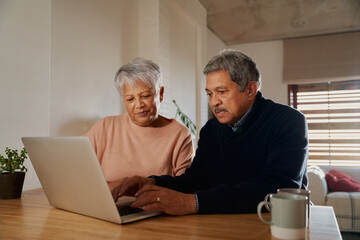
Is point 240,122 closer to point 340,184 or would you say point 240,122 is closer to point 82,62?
point 82,62

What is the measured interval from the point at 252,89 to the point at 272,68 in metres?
5.42

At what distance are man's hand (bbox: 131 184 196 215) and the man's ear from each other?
1.95 feet

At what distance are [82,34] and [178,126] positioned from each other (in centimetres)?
124

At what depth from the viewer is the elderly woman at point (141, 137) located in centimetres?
164

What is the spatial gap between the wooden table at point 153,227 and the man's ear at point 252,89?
555mm

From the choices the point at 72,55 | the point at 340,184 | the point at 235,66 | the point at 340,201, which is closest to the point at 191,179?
the point at 235,66

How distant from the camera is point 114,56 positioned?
9.56ft

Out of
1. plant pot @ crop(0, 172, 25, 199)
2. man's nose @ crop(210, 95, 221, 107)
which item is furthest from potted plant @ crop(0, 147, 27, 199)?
man's nose @ crop(210, 95, 221, 107)

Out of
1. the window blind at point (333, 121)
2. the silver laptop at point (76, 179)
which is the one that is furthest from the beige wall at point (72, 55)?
the window blind at point (333, 121)

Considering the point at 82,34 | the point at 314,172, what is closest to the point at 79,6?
the point at 82,34

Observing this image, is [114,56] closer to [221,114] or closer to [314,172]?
[221,114]

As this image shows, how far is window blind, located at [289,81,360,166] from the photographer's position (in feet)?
19.4

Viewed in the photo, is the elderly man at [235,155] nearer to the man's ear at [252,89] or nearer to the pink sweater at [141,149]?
the man's ear at [252,89]

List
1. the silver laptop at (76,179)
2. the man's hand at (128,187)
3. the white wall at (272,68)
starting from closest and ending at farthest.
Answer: the silver laptop at (76,179) < the man's hand at (128,187) < the white wall at (272,68)
